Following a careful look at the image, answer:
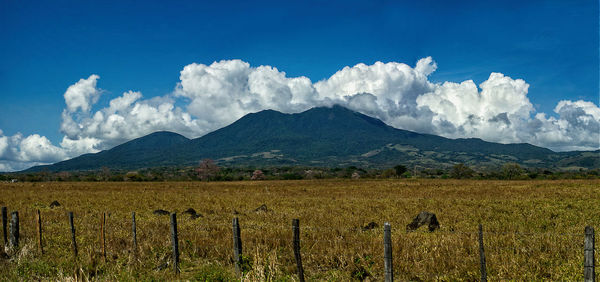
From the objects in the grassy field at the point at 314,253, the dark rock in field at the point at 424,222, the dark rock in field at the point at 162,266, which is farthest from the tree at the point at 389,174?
the dark rock in field at the point at 162,266

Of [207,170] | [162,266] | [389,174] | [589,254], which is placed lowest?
[389,174]

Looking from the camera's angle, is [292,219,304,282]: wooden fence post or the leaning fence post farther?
[292,219,304,282]: wooden fence post

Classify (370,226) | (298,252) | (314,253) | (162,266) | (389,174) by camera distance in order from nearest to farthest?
(298,252), (162,266), (314,253), (370,226), (389,174)

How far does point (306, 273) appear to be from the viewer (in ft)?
33.0

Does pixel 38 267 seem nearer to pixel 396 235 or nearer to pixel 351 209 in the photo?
pixel 396 235

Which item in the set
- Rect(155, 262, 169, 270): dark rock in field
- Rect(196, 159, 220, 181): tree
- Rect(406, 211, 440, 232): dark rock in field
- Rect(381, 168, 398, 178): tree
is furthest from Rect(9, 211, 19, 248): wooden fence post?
Rect(196, 159, 220, 181): tree

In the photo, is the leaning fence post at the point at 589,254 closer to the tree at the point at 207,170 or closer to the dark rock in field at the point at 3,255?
the dark rock in field at the point at 3,255

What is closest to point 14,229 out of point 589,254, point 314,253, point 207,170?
point 314,253

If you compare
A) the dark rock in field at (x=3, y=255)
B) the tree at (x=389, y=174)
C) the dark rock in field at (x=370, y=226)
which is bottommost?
the tree at (x=389, y=174)

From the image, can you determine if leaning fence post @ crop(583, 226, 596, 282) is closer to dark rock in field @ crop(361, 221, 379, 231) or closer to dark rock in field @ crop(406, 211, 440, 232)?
dark rock in field @ crop(406, 211, 440, 232)

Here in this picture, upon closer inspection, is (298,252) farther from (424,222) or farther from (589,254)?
(424,222)

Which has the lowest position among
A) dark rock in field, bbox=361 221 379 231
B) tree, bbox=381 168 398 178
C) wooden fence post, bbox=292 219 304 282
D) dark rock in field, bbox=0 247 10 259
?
tree, bbox=381 168 398 178

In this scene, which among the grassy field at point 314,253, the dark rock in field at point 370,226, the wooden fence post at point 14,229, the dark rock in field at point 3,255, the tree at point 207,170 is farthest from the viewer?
the tree at point 207,170

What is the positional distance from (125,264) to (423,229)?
35.9ft
